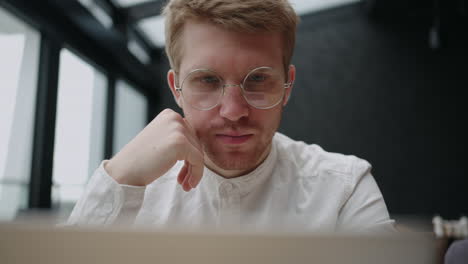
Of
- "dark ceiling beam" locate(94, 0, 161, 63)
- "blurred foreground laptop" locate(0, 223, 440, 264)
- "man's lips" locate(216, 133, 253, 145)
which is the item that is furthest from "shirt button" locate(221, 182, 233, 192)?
"dark ceiling beam" locate(94, 0, 161, 63)

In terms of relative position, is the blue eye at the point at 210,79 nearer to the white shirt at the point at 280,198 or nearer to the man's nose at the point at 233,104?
the man's nose at the point at 233,104

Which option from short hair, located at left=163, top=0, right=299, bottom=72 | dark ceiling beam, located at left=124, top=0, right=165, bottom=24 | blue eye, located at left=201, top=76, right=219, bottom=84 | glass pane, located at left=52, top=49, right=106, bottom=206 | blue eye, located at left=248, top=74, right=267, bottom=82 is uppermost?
dark ceiling beam, located at left=124, top=0, right=165, bottom=24

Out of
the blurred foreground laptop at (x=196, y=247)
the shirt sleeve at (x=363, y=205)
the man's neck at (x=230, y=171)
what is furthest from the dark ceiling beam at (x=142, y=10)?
the blurred foreground laptop at (x=196, y=247)

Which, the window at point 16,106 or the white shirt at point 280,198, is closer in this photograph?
the white shirt at point 280,198

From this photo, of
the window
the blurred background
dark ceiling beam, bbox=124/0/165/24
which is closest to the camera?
the window

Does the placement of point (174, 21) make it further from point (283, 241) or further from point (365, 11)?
point (365, 11)

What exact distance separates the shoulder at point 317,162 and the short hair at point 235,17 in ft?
1.06

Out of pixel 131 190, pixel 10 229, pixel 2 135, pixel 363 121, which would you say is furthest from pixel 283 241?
pixel 363 121

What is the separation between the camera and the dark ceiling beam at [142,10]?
4.80 metres

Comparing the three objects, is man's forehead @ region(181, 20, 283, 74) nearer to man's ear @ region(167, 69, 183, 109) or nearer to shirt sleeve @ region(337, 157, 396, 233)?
man's ear @ region(167, 69, 183, 109)

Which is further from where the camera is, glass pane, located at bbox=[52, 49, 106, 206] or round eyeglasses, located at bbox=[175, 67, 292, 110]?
glass pane, located at bbox=[52, 49, 106, 206]

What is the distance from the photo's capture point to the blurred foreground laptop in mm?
194

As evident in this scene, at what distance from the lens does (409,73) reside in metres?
5.83

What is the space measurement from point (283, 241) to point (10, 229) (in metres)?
0.16
